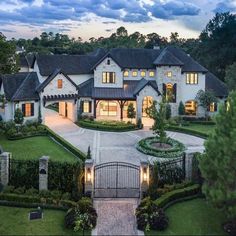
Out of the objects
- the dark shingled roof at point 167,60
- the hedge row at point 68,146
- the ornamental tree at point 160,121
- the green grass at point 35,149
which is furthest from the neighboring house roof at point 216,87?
the green grass at point 35,149

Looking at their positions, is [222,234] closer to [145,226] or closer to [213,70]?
[145,226]

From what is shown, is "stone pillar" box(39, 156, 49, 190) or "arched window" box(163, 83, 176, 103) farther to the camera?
"arched window" box(163, 83, 176, 103)

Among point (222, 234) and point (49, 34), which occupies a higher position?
point (49, 34)

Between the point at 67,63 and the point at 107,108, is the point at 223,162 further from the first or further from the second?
the point at 67,63

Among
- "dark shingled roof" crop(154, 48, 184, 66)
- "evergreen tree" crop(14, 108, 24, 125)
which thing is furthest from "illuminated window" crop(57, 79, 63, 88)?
"dark shingled roof" crop(154, 48, 184, 66)

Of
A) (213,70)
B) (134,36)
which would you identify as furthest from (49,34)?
(213,70)

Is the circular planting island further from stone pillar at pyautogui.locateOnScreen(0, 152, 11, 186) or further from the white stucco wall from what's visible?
the white stucco wall

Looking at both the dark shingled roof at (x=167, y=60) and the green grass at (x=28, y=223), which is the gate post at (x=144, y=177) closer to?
the green grass at (x=28, y=223)
